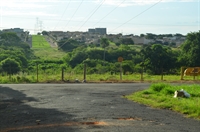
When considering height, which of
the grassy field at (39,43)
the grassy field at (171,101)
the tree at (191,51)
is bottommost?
the grassy field at (171,101)

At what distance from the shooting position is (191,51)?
184 feet

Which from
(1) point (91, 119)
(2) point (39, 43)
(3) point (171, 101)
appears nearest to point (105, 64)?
(3) point (171, 101)

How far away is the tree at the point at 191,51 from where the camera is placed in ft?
181

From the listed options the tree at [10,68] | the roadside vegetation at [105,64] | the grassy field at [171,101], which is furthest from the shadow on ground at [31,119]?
the tree at [10,68]

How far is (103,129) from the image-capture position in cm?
859

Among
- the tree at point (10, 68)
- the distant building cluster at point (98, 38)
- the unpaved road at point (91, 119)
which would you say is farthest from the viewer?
the distant building cluster at point (98, 38)

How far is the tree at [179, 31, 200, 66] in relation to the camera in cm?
5525

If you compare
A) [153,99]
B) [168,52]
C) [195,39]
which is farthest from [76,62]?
[153,99]

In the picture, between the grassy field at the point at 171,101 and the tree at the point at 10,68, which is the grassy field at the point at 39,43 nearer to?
the tree at the point at 10,68

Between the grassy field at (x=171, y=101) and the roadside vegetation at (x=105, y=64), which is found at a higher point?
the roadside vegetation at (x=105, y=64)

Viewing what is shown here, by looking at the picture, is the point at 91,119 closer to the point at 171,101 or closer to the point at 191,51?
the point at 171,101

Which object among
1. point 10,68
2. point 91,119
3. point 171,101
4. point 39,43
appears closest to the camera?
point 91,119

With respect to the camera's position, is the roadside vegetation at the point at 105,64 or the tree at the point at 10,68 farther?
the tree at the point at 10,68

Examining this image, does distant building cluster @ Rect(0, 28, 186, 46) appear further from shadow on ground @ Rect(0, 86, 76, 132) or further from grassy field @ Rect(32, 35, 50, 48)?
shadow on ground @ Rect(0, 86, 76, 132)
